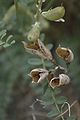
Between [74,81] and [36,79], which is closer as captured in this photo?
[36,79]

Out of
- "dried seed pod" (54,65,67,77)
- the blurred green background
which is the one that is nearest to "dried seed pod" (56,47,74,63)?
"dried seed pod" (54,65,67,77)

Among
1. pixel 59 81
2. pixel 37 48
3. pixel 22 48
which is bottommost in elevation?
pixel 59 81

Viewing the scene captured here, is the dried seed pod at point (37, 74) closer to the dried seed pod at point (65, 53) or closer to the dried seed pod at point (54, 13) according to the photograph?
the dried seed pod at point (65, 53)

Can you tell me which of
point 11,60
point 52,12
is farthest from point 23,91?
point 52,12

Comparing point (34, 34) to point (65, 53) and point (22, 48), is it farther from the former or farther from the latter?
point (22, 48)

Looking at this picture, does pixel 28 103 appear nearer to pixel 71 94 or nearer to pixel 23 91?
pixel 23 91

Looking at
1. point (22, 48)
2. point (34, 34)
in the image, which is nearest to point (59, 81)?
point (34, 34)

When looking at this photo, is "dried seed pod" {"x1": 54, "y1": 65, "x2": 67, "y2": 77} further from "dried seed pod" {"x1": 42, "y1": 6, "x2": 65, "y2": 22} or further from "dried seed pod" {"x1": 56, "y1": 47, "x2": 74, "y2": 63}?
"dried seed pod" {"x1": 42, "y1": 6, "x2": 65, "y2": 22}
